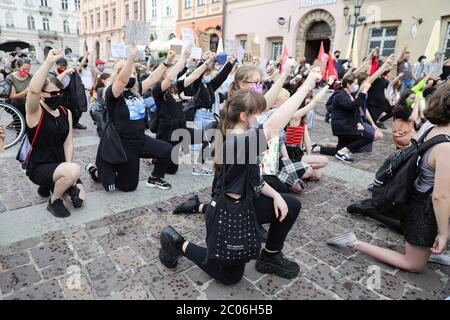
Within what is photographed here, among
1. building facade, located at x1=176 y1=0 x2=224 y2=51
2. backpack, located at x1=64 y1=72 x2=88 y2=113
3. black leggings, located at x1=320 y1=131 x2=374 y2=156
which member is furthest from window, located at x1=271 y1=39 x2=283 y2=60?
backpack, located at x1=64 y1=72 x2=88 y2=113

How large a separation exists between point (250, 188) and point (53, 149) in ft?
8.27

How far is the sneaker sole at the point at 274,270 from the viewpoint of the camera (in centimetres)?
254

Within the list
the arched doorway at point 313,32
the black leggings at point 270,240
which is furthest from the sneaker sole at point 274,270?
the arched doorway at point 313,32

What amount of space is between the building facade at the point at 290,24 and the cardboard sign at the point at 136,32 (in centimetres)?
1479

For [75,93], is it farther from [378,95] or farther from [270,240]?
[378,95]

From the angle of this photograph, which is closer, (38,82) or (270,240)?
(270,240)

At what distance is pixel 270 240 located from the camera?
2518 millimetres

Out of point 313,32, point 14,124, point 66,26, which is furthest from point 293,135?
point 66,26

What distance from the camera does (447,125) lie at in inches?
95.8

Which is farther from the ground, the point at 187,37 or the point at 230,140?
the point at 187,37

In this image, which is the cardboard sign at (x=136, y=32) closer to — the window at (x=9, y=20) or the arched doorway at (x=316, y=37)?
the arched doorway at (x=316, y=37)

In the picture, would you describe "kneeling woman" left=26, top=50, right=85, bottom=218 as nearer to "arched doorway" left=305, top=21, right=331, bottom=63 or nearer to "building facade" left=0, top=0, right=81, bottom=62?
"arched doorway" left=305, top=21, right=331, bottom=63

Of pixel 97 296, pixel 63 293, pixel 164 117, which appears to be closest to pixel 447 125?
pixel 97 296

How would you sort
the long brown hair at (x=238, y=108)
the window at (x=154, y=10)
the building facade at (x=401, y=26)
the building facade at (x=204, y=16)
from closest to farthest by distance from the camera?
the long brown hair at (x=238, y=108) → the building facade at (x=401, y=26) → the building facade at (x=204, y=16) → the window at (x=154, y=10)
